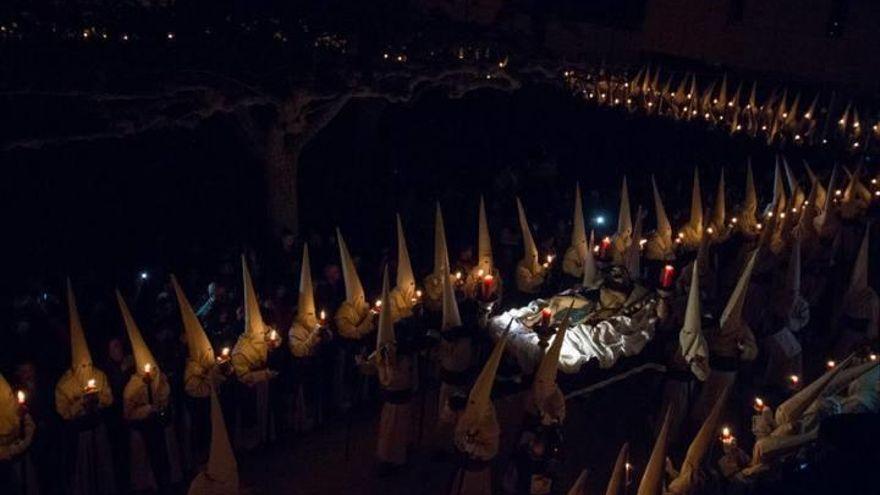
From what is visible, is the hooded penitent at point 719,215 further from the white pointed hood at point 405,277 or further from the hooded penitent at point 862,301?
the white pointed hood at point 405,277

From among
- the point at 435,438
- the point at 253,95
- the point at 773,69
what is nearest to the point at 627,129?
the point at 773,69

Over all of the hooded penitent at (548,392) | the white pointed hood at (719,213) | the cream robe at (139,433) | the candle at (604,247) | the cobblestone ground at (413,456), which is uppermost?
the white pointed hood at (719,213)

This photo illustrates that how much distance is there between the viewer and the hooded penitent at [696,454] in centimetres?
511

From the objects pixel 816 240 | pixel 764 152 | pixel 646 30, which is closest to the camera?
pixel 816 240

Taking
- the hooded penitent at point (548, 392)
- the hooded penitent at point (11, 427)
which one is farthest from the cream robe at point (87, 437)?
the hooded penitent at point (548, 392)

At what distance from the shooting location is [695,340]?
6938 millimetres

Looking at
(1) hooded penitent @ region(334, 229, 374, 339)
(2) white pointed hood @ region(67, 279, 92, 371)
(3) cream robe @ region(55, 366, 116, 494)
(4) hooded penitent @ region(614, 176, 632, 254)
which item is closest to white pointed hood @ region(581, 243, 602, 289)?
(4) hooded penitent @ region(614, 176, 632, 254)

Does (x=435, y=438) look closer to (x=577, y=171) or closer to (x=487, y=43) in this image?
(x=487, y=43)

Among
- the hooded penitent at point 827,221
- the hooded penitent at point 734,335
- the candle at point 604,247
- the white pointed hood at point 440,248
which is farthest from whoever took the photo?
the hooded penitent at point 827,221

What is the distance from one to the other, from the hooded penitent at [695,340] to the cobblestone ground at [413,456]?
3.02ft

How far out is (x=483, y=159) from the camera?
16.1 m

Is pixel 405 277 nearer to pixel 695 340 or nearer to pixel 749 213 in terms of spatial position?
pixel 695 340

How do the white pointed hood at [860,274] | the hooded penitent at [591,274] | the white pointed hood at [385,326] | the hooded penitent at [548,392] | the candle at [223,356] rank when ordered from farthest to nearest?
the hooded penitent at [591,274] → the white pointed hood at [860,274] → the candle at [223,356] → the white pointed hood at [385,326] → the hooded penitent at [548,392]

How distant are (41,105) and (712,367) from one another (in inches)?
340
